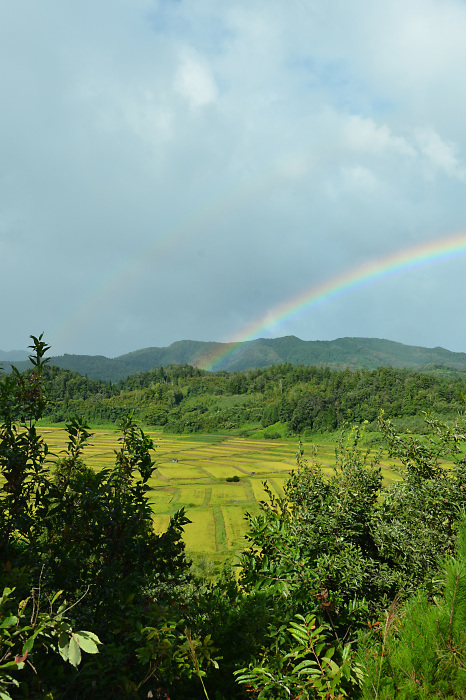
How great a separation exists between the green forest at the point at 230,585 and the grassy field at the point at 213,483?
31.2ft

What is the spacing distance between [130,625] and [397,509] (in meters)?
6.78

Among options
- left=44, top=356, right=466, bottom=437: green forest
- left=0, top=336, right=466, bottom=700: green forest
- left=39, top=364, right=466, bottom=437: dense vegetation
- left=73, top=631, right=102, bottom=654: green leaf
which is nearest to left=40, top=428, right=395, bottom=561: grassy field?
left=0, top=336, right=466, bottom=700: green forest

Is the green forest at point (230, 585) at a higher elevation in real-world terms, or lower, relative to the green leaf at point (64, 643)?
lower

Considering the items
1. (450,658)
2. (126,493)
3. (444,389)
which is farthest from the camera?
(444,389)

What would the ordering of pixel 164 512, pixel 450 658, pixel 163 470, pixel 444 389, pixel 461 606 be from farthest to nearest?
pixel 444 389 → pixel 163 470 → pixel 164 512 → pixel 461 606 → pixel 450 658

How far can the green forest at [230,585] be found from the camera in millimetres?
2662

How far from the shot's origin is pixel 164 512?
159 ft

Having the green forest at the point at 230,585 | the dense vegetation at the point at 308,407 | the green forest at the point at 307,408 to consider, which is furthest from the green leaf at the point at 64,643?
the dense vegetation at the point at 308,407

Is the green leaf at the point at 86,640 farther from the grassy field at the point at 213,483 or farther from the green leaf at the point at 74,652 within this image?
the grassy field at the point at 213,483

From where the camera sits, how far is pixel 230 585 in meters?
6.45

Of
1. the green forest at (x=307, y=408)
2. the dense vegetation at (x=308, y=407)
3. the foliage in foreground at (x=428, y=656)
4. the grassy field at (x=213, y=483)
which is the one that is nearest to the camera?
the foliage in foreground at (x=428, y=656)

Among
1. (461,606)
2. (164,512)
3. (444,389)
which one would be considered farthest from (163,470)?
(444,389)

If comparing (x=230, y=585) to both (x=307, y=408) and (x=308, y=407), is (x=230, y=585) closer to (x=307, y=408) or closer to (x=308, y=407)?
(x=307, y=408)

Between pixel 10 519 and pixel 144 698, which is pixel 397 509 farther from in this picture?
pixel 10 519
